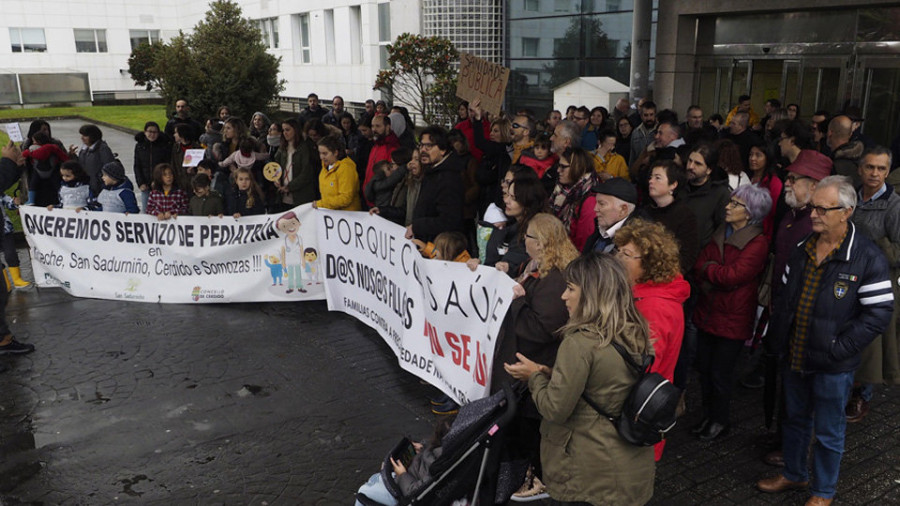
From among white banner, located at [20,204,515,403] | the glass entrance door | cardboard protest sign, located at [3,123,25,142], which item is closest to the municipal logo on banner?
white banner, located at [20,204,515,403]

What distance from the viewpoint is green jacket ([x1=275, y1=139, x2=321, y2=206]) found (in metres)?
9.62

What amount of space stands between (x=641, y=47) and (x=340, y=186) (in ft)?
31.3

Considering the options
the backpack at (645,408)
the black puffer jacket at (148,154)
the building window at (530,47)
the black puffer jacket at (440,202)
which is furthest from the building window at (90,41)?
the backpack at (645,408)

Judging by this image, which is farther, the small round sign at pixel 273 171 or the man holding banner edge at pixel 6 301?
the small round sign at pixel 273 171

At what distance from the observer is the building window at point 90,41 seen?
52.6 metres

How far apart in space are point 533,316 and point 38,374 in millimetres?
5150

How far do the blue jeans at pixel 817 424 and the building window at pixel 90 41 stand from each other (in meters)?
57.3

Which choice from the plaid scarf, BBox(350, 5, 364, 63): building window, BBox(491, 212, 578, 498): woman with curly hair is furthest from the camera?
BBox(350, 5, 364, 63): building window

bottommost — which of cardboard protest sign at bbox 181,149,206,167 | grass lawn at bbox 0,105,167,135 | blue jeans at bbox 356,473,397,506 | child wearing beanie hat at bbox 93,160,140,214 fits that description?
grass lawn at bbox 0,105,167,135

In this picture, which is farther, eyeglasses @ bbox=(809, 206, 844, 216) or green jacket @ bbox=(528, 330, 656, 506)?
eyeglasses @ bbox=(809, 206, 844, 216)

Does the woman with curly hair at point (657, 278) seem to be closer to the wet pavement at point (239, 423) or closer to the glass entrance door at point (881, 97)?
the wet pavement at point (239, 423)

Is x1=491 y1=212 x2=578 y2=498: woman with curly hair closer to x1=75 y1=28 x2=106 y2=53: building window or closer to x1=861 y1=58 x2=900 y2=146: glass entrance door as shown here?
x1=861 y1=58 x2=900 y2=146: glass entrance door

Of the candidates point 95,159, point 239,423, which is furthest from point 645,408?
point 95,159

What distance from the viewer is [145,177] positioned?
11852 millimetres
